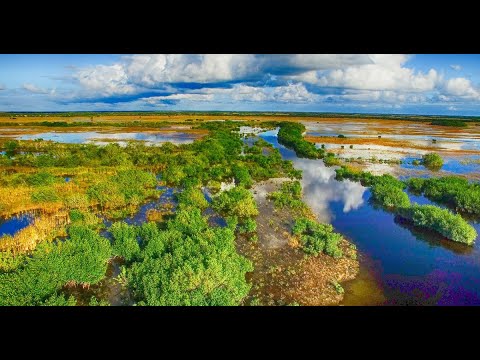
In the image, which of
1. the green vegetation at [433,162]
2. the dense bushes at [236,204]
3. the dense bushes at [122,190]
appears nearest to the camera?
the dense bushes at [236,204]

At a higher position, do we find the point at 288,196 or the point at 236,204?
the point at 236,204

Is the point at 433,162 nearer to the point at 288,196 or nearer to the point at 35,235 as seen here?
the point at 288,196

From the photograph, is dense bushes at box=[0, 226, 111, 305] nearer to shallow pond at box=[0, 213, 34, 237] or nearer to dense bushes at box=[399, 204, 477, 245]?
shallow pond at box=[0, 213, 34, 237]

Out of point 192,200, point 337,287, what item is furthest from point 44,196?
point 337,287

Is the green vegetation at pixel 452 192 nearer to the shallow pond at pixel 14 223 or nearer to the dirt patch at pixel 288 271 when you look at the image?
the dirt patch at pixel 288 271

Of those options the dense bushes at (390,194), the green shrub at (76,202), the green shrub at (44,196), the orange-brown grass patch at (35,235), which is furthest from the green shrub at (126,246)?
the dense bushes at (390,194)

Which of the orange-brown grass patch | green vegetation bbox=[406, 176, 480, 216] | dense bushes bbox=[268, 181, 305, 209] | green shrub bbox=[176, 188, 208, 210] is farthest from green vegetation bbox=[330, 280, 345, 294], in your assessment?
green vegetation bbox=[406, 176, 480, 216]
